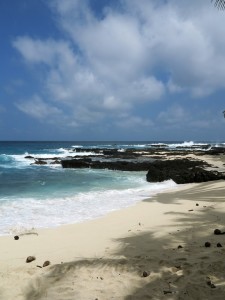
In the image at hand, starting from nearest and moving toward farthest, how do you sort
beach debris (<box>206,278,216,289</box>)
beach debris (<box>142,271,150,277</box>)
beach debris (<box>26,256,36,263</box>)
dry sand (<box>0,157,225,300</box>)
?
beach debris (<box>206,278,216,289</box>) < dry sand (<box>0,157,225,300</box>) < beach debris (<box>142,271,150,277</box>) < beach debris (<box>26,256,36,263</box>)

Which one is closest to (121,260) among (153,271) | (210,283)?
(153,271)

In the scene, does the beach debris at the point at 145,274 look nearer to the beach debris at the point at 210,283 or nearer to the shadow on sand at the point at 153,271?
the shadow on sand at the point at 153,271

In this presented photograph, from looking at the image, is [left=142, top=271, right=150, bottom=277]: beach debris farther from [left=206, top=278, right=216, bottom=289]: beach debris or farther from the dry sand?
[left=206, top=278, right=216, bottom=289]: beach debris

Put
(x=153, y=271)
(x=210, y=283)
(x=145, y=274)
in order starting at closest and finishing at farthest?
1. (x=210, y=283)
2. (x=145, y=274)
3. (x=153, y=271)

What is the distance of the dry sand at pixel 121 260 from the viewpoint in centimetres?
461

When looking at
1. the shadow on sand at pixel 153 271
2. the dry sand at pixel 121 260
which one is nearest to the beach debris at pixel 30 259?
the dry sand at pixel 121 260

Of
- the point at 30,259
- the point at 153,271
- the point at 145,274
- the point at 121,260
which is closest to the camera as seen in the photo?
the point at 145,274

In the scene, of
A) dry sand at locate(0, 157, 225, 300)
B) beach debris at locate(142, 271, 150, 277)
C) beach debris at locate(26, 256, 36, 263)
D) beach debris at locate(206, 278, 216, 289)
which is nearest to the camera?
beach debris at locate(206, 278, 216, 289)

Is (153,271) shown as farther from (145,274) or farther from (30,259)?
(30,259)

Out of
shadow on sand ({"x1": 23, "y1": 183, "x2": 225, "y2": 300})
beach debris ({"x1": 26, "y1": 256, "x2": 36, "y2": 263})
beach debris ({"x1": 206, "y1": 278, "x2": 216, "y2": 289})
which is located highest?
beach debris ({"x1": 206, "y1": 278, "x2": 216, "y2": 289})

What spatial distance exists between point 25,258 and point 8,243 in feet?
4.39

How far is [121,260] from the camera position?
5691mm

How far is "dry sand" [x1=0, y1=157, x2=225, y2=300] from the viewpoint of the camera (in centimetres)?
461

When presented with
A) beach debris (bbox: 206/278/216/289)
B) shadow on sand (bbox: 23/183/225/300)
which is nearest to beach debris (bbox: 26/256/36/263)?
shadow on sand (bbox: 23/183/225/300)
